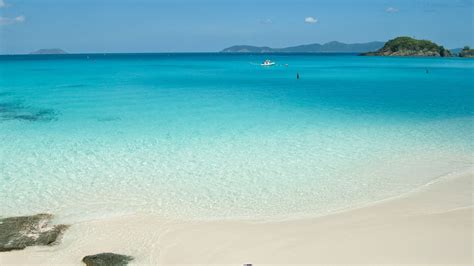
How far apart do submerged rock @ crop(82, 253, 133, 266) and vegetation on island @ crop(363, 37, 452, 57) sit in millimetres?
160035

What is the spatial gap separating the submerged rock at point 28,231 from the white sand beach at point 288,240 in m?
0.22

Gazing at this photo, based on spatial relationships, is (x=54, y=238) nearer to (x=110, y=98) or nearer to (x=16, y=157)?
(x=16, y=157)

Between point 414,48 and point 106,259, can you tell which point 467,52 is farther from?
point 106,259

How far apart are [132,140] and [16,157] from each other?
12.9 feet

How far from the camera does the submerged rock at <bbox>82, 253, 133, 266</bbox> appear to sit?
7.18 metres

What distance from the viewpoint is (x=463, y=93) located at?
33688 mm

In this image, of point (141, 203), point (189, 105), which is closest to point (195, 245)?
point (141, 203)

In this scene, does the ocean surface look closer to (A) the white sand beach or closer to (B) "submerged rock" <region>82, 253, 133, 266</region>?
(A) the white sand beach

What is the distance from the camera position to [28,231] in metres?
8.45

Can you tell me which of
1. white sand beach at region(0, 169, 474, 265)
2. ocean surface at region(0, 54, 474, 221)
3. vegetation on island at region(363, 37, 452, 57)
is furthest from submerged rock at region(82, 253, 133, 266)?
vegetation on island at region(363, 37, 452, 57)

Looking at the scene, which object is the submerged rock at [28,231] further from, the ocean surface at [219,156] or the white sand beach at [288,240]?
the ocean surface at [219,156]

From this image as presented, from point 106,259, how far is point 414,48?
162 meters

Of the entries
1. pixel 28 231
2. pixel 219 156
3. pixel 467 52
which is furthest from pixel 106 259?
pixel 467 52

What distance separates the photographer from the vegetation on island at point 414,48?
14975 cm
